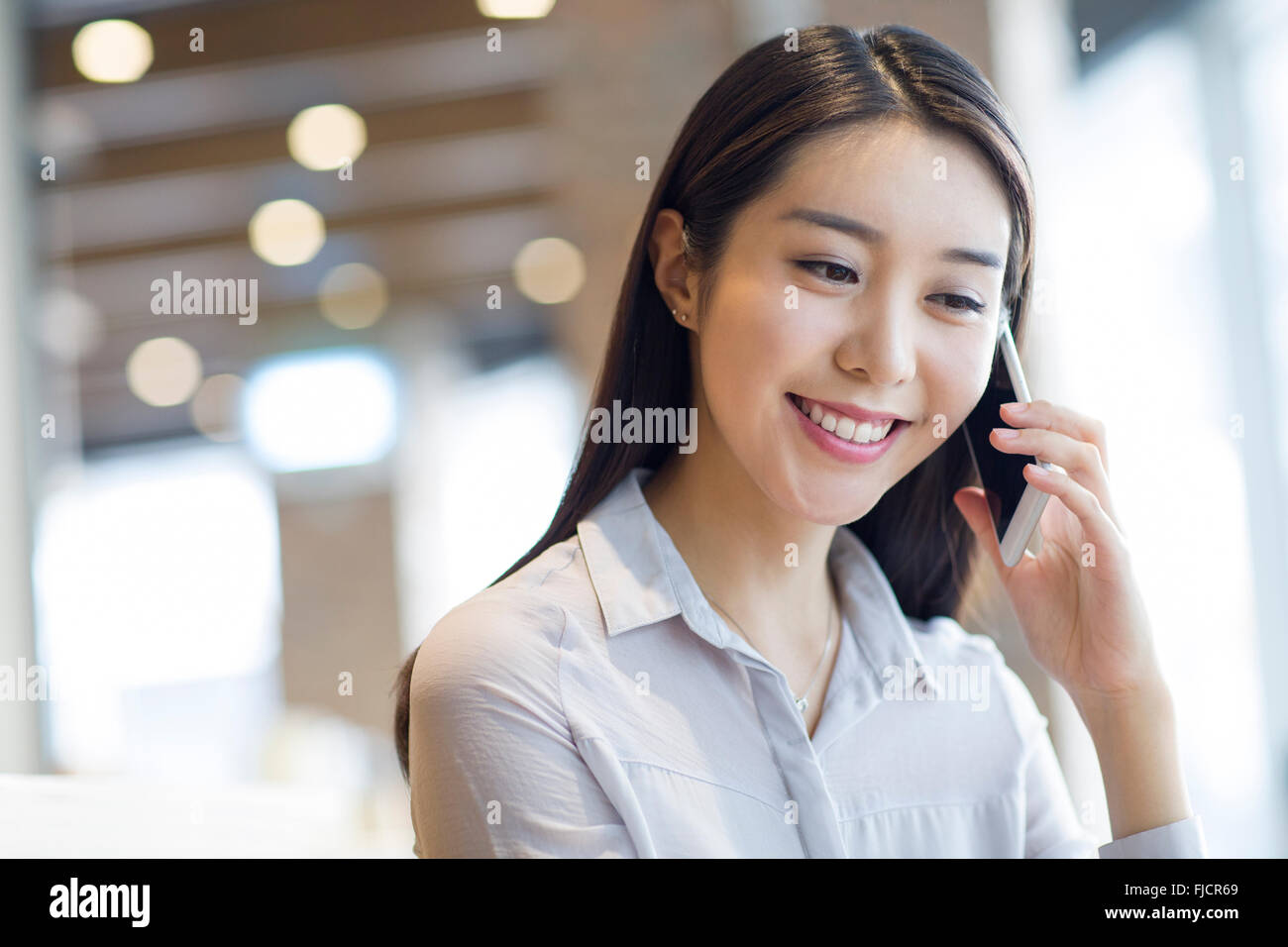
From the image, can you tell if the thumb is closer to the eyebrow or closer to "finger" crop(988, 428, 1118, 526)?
"finger" crop(988, 428, 1118, 526)

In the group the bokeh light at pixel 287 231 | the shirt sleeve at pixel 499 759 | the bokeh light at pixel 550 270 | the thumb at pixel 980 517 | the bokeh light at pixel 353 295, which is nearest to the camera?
the shirt sleeve at pixel 499 759

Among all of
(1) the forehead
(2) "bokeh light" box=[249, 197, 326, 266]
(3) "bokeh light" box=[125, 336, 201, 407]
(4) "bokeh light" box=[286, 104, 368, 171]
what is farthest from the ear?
(3) "bokeh light" box=[125, 336, 201, 407]

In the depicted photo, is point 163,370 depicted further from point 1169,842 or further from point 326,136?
point 1169,842

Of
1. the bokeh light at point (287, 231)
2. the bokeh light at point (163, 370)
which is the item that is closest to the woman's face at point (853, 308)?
the bokeh light at point (287, 231)

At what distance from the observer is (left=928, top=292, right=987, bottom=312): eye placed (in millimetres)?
1205

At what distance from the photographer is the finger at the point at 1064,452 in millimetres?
1272

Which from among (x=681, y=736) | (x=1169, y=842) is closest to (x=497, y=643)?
(x=681, y=736)

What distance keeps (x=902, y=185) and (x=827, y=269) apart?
11cm

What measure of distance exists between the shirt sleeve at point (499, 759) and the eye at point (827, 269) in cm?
45

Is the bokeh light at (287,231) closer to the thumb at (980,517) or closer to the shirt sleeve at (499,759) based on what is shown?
the thumb at (980,517)

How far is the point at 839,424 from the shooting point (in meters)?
1.20
